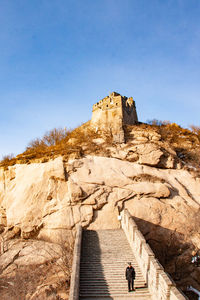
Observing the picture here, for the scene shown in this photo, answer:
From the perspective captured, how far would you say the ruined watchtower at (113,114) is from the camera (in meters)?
24.8

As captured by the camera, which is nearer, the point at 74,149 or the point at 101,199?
the point at 101,199

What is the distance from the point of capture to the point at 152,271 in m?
10.2

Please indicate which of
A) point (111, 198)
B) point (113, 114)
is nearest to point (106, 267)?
point (111, 198)

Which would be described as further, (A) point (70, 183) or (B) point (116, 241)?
(A) point (70, 183)

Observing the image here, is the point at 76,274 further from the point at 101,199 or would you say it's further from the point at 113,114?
the point at 113,114

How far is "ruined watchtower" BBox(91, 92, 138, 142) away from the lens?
24.8 meters

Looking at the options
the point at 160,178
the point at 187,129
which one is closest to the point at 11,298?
the point at 160,178

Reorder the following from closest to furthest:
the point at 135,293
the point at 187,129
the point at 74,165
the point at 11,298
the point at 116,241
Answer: the point at 135,293 < the point at 11,298 < the point at 116,241 < the point at 74,165 < the point at 187,129

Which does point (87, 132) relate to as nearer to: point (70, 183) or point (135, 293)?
point (70, 183)

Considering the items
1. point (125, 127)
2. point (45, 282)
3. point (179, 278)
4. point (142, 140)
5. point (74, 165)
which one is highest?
point (125, 127)

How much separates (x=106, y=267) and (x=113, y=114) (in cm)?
1685

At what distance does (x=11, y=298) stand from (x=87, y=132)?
16254mm

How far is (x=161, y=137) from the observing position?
25484mm

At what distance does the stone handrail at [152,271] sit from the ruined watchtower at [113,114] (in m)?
11.9
